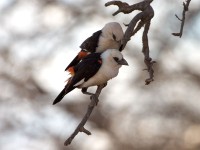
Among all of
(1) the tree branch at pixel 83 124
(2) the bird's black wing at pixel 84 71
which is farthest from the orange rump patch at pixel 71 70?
(1) the tree branch at pixel 83 124

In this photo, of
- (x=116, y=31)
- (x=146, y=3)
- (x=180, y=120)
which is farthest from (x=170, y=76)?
(x=146, y=3)

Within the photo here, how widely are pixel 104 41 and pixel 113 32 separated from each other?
6 cm

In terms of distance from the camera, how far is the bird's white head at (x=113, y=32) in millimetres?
3090

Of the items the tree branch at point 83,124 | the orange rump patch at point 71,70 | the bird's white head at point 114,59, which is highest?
the tree branch at point 83,124

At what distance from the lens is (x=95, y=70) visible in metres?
2.86

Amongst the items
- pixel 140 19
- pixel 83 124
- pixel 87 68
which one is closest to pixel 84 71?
pixel 87 68

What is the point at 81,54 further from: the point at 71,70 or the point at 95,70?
the point at 95,70

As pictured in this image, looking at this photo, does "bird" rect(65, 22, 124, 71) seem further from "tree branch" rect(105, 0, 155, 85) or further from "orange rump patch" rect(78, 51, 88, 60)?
"tree branch" rect(105, 0, 155, 85)

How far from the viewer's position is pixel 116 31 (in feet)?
10.2

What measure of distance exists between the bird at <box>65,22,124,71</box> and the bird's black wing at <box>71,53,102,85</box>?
0.69 feet

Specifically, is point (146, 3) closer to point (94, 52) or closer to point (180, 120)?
point (94, 52)

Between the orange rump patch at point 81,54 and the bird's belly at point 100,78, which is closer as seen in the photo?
the bird's belly at point 100,78

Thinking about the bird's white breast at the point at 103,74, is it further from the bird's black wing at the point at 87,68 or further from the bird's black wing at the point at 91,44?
the bird's black wing at the point at 91,44

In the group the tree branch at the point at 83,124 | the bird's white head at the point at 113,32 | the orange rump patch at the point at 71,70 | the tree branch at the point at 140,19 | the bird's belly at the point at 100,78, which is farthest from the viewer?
the bird's white head at the point at 113,32
